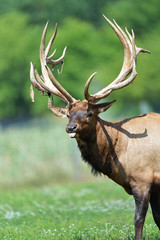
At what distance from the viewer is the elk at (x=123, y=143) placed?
23.8 ft

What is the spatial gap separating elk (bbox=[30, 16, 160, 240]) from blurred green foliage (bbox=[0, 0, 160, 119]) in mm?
11362

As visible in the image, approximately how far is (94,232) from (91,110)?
1.73 m

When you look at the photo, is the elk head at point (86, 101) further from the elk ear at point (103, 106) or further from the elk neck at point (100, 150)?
the elk neck at point (100, 150)

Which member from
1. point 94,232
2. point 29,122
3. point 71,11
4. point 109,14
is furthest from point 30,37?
point 94,232

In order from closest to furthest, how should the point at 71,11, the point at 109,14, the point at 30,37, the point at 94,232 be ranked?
the point at 94,232
the point at 30,37
the point at 109,14
the point at 71,11

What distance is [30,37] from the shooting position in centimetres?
3384

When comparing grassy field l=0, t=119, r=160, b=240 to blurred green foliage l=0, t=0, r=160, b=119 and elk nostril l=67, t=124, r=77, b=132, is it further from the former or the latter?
blurred green foliage l=0, t=0, r=160, b=119

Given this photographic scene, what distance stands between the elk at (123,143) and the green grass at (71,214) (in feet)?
2.56

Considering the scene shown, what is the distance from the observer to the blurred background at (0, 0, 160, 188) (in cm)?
1728

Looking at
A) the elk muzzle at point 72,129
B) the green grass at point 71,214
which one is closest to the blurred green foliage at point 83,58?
the green grass at point 71,214

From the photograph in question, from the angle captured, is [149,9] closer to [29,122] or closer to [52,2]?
[52,2]

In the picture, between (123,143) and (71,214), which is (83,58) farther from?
(123,143)

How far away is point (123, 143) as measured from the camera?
7.55m

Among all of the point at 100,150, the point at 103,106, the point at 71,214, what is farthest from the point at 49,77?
the point at 71,214
